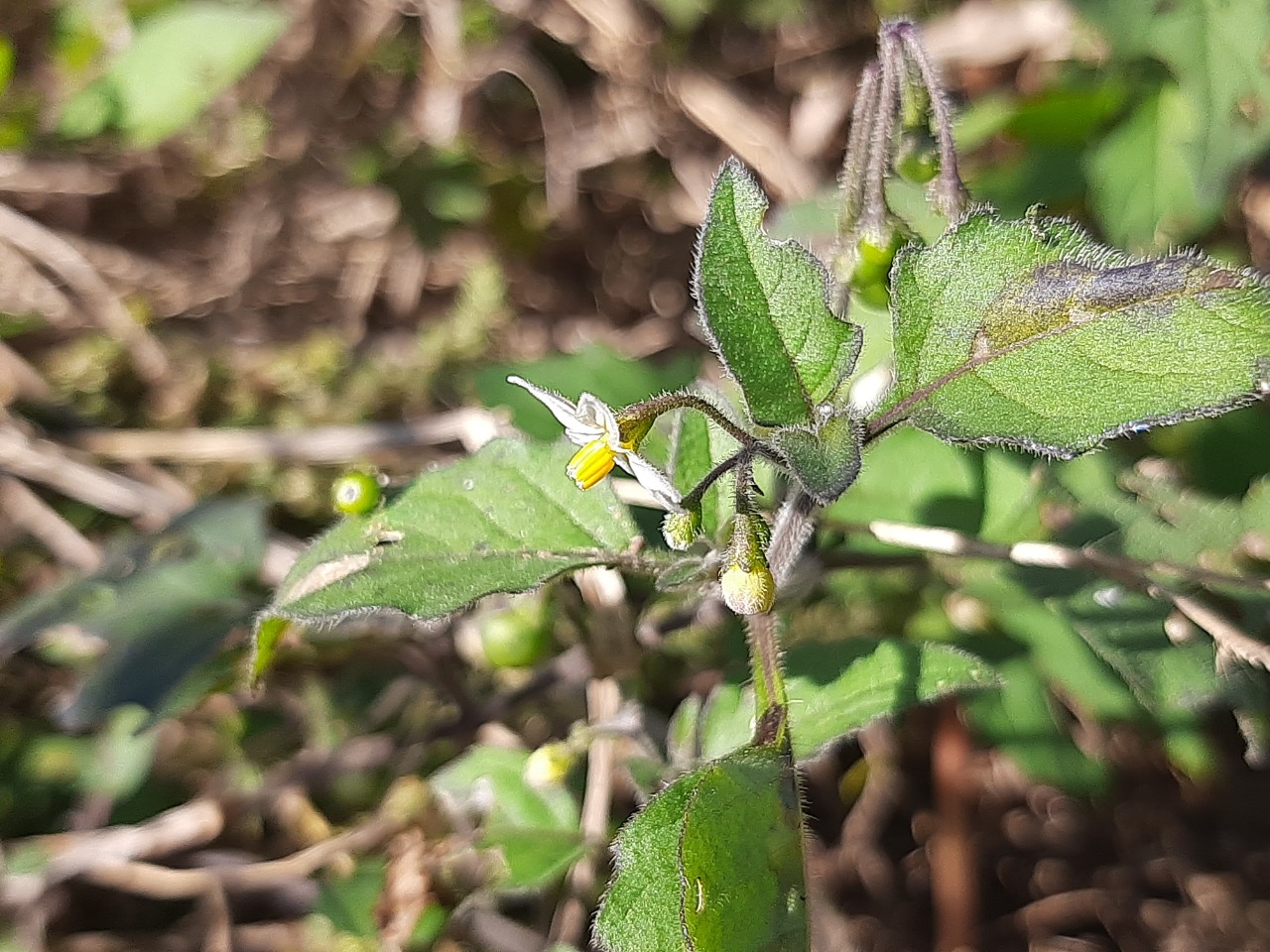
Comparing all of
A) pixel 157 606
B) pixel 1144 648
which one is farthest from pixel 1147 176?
pixel 157 606

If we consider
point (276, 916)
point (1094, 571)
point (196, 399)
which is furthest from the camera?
point (196, 399)

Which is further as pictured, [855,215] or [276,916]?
[276,916]

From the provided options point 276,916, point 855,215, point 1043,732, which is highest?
point 855,215

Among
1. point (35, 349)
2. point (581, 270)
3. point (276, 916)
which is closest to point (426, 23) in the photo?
point (581, 270)

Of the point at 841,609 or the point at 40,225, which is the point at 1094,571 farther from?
the point at 40,225

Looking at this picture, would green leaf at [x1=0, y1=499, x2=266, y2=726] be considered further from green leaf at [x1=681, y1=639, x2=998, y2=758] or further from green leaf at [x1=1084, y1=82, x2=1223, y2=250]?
green leaf at [x1=1084, y1=82, x2=1223, y2=250]

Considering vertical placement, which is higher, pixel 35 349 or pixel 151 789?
pixel 35 349
